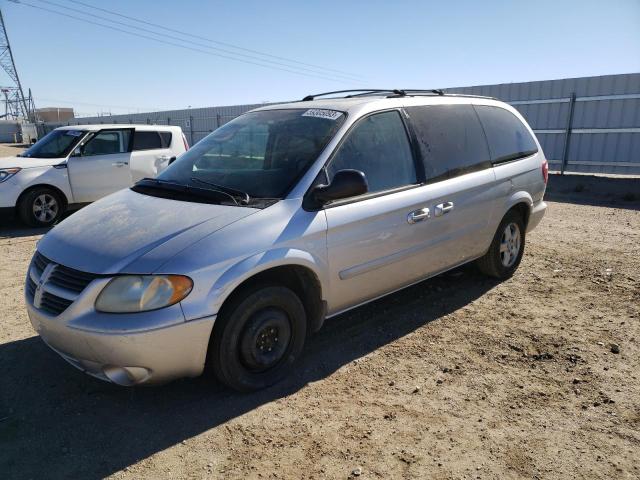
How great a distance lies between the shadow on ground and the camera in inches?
100

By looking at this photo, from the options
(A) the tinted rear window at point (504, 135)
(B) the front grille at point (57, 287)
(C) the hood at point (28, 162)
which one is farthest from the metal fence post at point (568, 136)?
(B) the front grille at point (57, 287)

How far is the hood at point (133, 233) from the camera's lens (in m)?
2.71

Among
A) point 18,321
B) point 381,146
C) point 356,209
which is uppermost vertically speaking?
point 381,146

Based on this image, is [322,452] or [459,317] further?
[459,317]

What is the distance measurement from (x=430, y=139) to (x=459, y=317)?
160cm

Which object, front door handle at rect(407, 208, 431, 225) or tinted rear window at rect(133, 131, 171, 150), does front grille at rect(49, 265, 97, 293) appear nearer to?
front door handle at rect(407, 208, 431, 225)

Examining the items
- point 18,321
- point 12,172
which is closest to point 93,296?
point 18,321

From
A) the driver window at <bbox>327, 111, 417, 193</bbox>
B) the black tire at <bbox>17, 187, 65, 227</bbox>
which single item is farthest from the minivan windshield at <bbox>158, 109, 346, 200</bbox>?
→ the black tire at <bbox>17, 187, 65, 227</bbox>

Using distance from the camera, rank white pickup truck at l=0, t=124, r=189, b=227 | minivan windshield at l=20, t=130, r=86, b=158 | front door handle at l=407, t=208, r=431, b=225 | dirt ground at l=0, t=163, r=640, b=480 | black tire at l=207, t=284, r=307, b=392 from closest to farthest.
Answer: dirt ground at l=0, t=163, r=640, b=480 → black tire at l=207, t=284, r=307, b=392 → front door handle at l=407, t=208, r=431, b=225 → white pickup truck at l=0, t=124, r=189, b=227 → minivan windshield at l=20, t=130, r=86, b=158

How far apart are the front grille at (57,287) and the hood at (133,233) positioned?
0.15 feet

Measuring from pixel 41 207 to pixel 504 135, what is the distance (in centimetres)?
722

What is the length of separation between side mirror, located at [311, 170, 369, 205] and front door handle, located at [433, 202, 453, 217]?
1036mm

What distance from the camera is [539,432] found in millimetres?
2762

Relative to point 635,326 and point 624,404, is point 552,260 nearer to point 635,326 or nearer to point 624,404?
point 635,326
